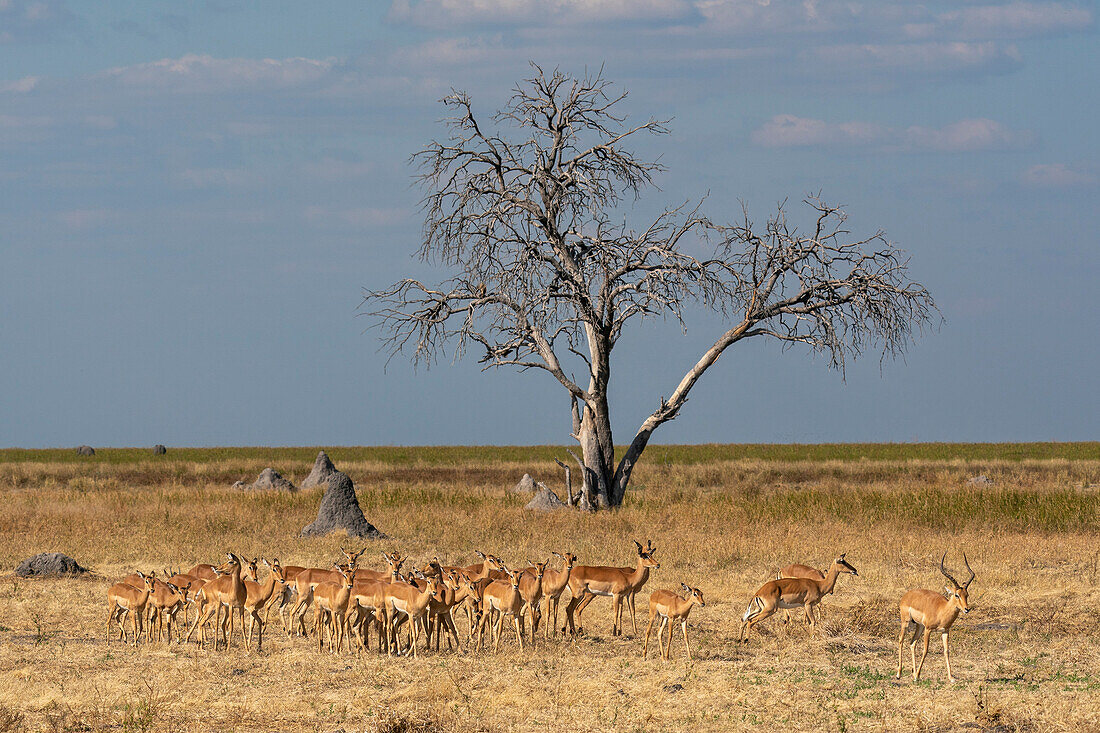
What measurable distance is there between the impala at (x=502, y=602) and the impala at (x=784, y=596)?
234 cm

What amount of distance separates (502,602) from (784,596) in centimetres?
291

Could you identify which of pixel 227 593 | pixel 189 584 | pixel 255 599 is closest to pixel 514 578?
pixel 255 599

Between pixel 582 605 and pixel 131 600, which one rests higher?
pixel 131 600

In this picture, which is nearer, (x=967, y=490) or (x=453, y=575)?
(x=453, y=575)

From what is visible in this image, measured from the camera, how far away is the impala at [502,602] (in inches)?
432

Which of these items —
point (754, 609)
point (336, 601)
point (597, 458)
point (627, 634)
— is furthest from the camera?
point (597, 458)

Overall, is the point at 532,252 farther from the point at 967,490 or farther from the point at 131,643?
the point at 131,643

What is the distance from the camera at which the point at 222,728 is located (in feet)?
27.7

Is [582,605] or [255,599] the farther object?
[582,605]

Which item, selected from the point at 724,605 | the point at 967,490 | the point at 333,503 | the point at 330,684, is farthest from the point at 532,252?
the point at 330,684

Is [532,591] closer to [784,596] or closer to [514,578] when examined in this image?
[514,578]

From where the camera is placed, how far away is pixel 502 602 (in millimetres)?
11000

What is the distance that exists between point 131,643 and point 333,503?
924cm

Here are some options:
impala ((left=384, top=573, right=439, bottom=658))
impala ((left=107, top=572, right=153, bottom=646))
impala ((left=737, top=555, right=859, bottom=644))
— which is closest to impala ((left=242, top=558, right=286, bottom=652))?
impala ((left=107, top=572, right=153, bottom=646))
